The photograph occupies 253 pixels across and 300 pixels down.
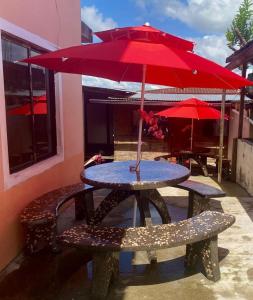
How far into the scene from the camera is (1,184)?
341 cm

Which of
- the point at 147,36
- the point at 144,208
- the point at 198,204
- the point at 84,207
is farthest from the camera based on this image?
the point at 84,207

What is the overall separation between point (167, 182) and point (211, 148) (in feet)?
31.6

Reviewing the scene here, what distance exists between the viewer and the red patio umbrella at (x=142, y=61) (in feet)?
9.32

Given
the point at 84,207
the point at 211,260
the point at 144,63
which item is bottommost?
the point at 211,260

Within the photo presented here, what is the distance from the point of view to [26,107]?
4.28 meters

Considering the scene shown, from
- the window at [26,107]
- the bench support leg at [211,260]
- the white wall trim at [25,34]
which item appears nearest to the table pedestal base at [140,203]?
the bench support leg at [211,260]

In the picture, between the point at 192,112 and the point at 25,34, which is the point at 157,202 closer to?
the point at 25,34

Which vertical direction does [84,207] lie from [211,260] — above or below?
above

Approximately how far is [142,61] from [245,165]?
5473 mm

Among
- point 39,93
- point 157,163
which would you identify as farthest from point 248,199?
point 39,93

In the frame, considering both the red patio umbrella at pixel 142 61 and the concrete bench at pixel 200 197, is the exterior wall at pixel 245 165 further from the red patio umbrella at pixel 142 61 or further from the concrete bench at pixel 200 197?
the red patio umbrella at pixel 142 61

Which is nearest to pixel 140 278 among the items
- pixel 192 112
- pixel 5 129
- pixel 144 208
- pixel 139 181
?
pixel 144 208

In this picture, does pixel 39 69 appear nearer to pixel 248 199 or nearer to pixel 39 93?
pixel 39 93

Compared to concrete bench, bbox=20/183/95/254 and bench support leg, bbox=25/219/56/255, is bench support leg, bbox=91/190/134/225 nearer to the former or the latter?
concrete bench, bbox=20/183/95/254
